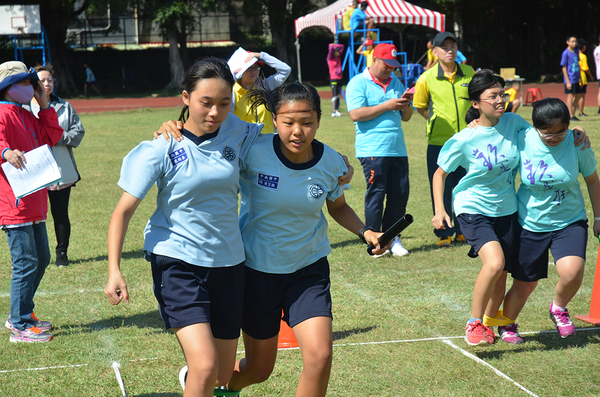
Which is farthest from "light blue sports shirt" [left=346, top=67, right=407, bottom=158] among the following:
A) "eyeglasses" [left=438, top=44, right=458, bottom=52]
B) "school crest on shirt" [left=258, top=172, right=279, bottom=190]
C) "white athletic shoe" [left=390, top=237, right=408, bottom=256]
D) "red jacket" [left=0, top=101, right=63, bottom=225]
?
"school crest on shirt" [left=258, top=172, right=279, bottom=190]

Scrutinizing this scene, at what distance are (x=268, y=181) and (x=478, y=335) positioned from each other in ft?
6.34

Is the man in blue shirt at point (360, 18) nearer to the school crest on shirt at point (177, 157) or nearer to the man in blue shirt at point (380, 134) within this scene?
the man in blue shirt at point (380, 134)

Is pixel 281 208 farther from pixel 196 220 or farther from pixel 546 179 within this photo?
pixel 546 179

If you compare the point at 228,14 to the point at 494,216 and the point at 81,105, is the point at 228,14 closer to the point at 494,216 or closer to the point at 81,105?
the point at 81,105

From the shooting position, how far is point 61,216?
680cm

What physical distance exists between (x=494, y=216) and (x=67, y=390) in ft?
9.67

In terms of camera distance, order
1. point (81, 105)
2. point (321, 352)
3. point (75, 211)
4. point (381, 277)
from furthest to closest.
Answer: point (81, 105)
point (75, 211)
point (381, 277)
point (321, 352)

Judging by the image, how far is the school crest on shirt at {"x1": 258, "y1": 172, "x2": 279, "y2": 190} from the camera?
319 cm

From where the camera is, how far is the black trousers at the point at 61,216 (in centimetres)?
675

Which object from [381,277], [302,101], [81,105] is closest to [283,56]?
[81,105]

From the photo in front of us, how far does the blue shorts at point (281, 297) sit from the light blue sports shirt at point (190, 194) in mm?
217

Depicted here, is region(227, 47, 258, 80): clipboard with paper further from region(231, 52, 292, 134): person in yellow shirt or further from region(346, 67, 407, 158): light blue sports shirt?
region(346, 67, 407, 158): light blue sports shirt

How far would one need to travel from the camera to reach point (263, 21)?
41.3 metres

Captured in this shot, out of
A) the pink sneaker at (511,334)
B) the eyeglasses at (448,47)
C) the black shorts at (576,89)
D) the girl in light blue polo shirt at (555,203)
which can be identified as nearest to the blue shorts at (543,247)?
the girl in light blue polo shirt at (555,203)
